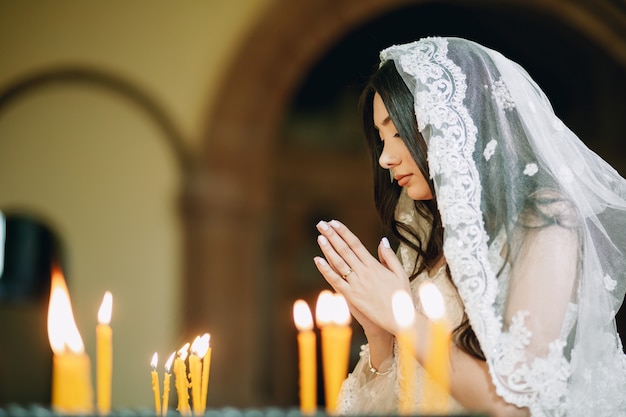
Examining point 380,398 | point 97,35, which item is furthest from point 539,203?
point 97,35

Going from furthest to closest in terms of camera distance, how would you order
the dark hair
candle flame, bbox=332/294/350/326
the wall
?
the wall → the dark hair → candle flame, bbox=332/294/350/326

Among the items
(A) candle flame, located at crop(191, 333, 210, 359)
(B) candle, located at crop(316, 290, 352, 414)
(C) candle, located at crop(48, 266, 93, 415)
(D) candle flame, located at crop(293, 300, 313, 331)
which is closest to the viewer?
(C) candle, located at crop(48, 266, 93, 415)

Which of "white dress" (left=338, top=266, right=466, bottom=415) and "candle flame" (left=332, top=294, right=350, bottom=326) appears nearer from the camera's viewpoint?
"candle flame" (left=332, top=294, right=350, bottom=326)

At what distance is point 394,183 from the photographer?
2.80 m

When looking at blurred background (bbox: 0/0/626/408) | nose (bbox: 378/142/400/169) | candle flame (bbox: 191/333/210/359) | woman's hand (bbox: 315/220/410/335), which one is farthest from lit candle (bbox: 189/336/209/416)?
blurred background (bbox: 0/0/626/408)

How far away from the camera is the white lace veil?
2098 millimetres

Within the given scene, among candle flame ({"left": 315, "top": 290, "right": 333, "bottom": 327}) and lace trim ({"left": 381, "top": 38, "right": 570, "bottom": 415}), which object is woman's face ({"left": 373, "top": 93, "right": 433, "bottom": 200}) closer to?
lace trim ({"left": 381, "top": 38, "right": 570, "bottom": 415})

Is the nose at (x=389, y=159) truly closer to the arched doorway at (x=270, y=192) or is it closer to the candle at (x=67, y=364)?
the candle at (x=67, y=364)

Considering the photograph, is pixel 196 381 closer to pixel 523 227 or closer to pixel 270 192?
pixel 523 227

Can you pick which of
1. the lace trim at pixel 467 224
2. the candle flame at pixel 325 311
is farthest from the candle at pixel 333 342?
the lace trim at pixel 467 224

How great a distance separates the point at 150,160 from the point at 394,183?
319 cm

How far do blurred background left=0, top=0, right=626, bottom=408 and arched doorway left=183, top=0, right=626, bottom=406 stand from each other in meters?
0.01

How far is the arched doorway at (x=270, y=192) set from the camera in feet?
18.5

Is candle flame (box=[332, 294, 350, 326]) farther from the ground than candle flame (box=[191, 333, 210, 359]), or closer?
farther from the ground
